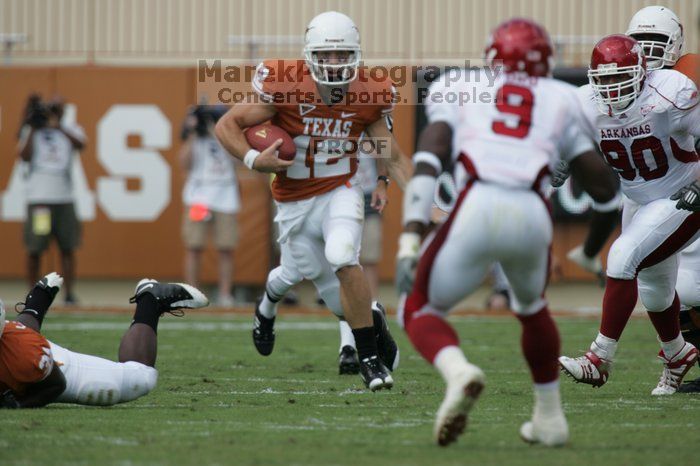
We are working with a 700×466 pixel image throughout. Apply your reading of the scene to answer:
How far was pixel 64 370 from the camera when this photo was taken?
466cm

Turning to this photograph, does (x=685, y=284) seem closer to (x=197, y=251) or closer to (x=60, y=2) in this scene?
(x=197, y=251)

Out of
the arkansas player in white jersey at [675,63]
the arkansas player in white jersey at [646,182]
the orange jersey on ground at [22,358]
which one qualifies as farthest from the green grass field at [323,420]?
the arkansas player in white jersey at [675,63]

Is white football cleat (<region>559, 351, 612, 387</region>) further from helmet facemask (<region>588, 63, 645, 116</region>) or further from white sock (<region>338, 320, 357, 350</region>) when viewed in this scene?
white sock (<region>338, 320, 357, 350</region>)

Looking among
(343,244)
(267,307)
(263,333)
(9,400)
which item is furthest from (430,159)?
(263,333)

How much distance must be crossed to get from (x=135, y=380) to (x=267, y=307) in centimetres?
173

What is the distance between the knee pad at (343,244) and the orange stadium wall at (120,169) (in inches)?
256

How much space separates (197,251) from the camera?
11.3m

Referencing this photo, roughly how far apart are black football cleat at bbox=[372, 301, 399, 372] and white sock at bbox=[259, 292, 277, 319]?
0.63 m

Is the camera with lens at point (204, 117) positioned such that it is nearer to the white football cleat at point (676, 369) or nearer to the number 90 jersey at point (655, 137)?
the number 90 jersey at point (655, 137)

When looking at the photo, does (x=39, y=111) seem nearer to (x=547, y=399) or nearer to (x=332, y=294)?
(x=332, y=294)

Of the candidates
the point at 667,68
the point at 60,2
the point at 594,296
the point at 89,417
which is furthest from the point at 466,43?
the point at 89,417

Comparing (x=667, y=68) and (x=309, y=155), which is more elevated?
(x=667, y=68)

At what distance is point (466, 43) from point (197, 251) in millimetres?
3630

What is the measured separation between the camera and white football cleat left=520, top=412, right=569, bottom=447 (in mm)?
4004
